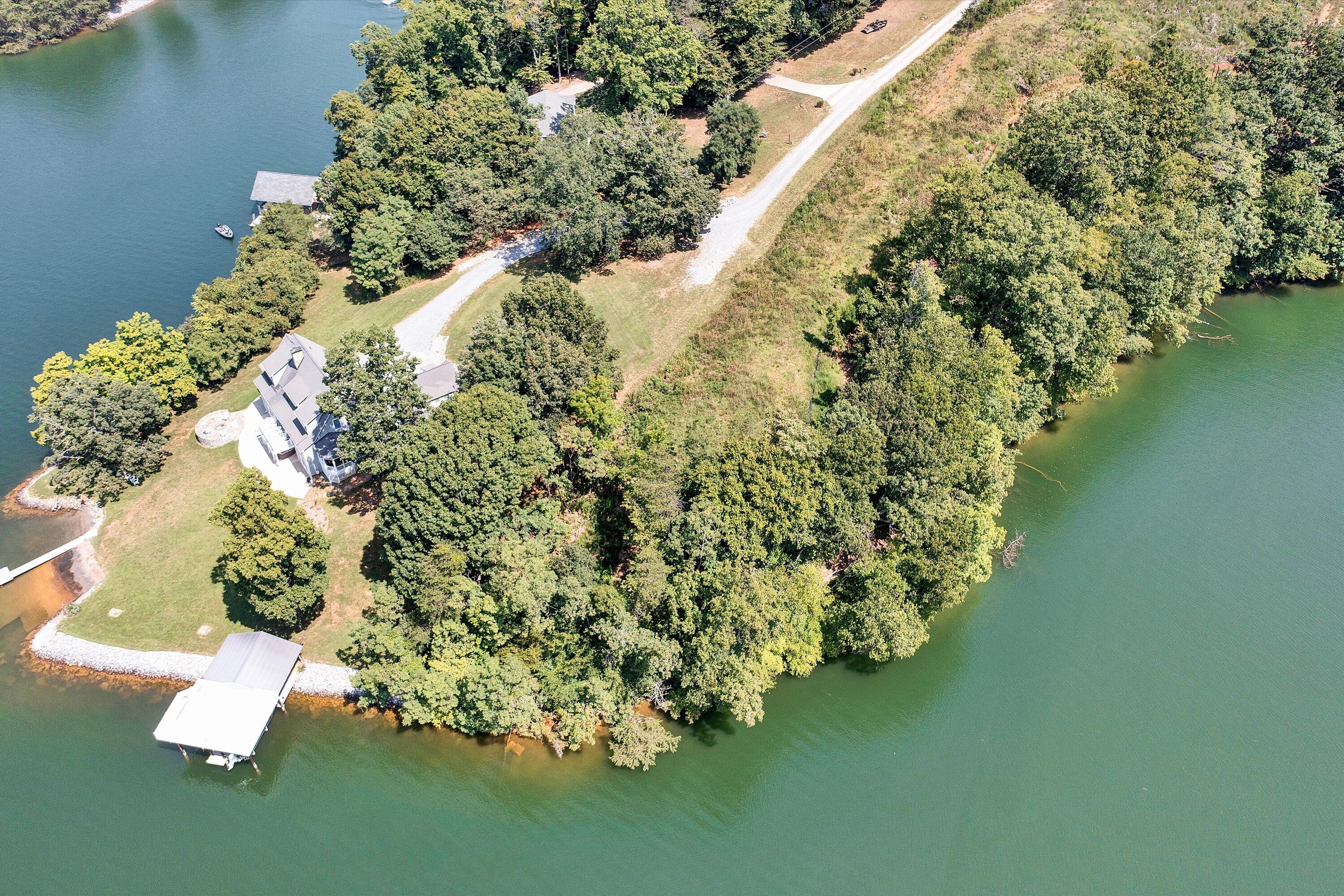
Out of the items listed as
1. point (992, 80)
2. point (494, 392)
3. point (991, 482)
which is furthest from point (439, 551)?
point (992, 80)

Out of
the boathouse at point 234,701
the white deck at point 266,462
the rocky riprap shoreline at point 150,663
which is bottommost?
the rocky riprap shoreline at point 150,663

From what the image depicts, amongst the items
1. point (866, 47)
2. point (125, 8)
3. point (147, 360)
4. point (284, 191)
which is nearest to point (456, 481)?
point (147, 360)

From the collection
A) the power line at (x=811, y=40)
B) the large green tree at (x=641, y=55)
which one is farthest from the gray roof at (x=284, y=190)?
the power line at (x=811, y=40)

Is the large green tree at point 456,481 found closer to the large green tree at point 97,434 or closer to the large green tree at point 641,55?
the large green tree at point 97,434

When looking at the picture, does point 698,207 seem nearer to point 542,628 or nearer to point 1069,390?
point 1069,390

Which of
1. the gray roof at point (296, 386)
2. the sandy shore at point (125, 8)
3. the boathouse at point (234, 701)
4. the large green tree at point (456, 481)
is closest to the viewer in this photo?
the boathouse at point (234, 701)

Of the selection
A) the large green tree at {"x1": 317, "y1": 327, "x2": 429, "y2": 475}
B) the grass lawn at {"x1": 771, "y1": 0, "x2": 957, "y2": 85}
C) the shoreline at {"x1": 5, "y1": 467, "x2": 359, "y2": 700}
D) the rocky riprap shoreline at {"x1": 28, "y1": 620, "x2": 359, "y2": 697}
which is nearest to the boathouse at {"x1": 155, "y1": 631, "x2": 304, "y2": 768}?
the rocky riprap shoreline at {"x1": 28, "y1": 620, "x2": 359, "y2": 697}

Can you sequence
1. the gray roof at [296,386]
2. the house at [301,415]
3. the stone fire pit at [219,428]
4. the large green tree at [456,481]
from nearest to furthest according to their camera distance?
the large green tree at [456,481]
the house at [301,415]
the gray roof at [296,386]
the stone fire pit at [219,428]
